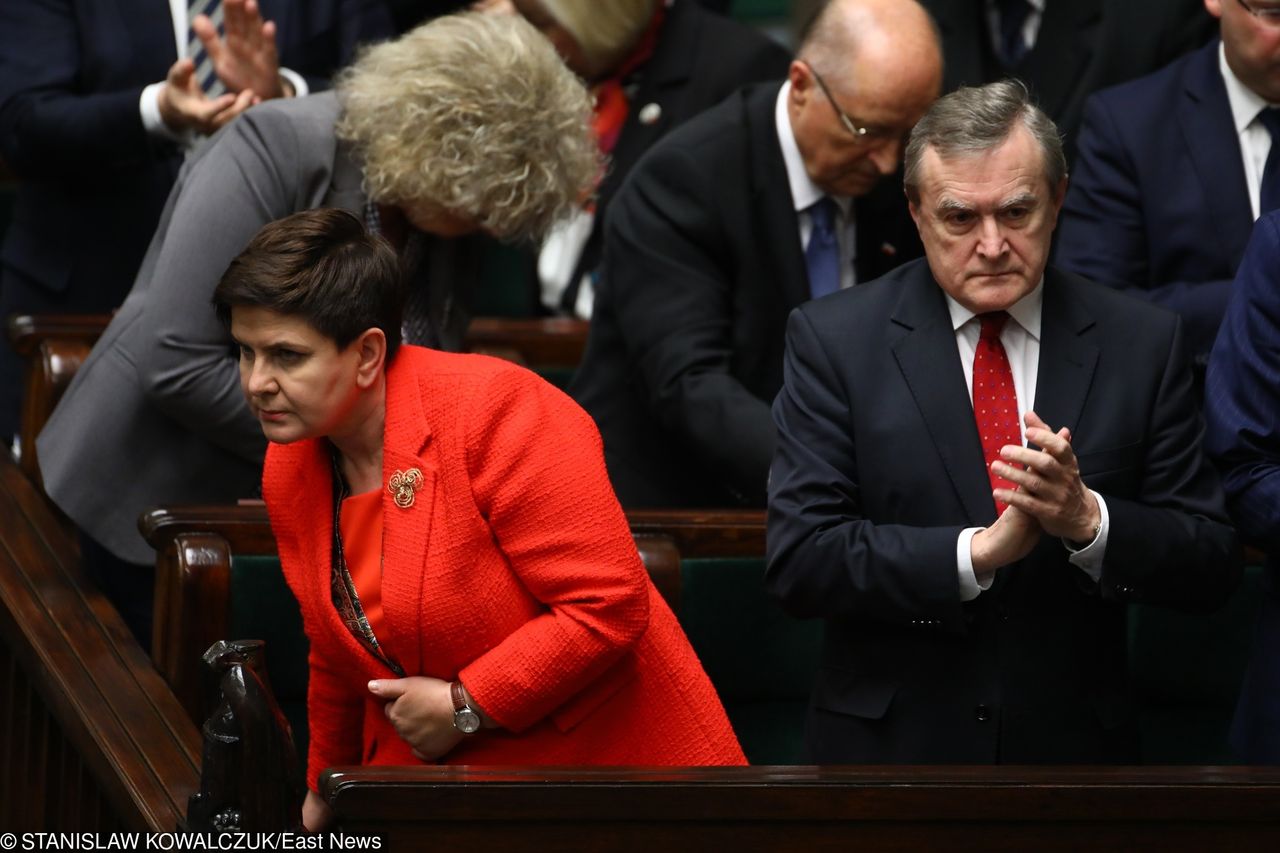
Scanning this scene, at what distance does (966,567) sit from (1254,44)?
41.3 inches

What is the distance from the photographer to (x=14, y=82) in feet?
10.8

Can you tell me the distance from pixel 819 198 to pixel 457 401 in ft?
3.35

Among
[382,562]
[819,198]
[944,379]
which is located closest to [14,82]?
[819,198]

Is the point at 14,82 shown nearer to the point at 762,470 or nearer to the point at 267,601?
the point at 267,601

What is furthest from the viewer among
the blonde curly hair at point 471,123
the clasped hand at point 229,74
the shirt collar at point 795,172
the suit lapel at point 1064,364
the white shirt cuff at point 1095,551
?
the clasped hand at point 229,74

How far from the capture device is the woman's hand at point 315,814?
86.0 inches

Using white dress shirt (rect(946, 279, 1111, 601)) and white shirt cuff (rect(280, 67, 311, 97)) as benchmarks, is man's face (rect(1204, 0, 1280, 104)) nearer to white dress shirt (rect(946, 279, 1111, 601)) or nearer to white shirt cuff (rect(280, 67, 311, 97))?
white dress shirt (rect(946, 279, 1111, 601))

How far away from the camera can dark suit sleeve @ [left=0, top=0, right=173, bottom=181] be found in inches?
126

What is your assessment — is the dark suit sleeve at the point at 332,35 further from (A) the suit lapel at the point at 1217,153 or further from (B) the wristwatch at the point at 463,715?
(B) the wristwatch at the point at 463,715

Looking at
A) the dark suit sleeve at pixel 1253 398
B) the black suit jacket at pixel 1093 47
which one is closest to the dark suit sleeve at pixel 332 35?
the black suit jacket at pixel 1093 47

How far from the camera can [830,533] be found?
7.15 feet

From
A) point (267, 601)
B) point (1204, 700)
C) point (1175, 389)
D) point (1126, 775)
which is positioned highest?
point (1175, 389)

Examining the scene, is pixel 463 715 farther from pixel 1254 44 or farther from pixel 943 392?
pixel 1254 44

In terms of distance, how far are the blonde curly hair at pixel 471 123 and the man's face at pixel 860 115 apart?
Answer: 0.35 metres
